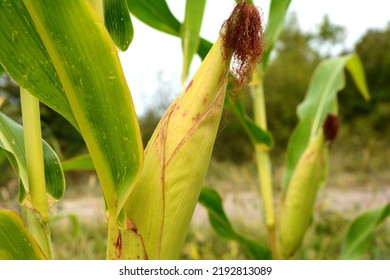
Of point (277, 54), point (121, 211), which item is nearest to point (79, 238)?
point (121, 211)

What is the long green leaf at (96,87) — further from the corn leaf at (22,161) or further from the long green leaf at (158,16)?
the long green leaf at (158,16)

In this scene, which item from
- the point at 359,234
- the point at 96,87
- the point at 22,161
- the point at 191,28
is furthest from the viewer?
the point at 359,234

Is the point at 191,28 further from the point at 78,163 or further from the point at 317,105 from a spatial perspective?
Answer: the point at 317,105

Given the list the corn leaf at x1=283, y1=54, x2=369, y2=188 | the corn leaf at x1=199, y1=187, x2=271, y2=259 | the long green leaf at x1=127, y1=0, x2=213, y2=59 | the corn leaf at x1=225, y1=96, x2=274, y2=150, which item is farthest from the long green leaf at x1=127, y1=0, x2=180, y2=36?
the corn leaf at x1=283, y1=54, x2=369, y2=188

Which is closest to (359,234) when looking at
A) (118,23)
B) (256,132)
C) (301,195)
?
(301,195)

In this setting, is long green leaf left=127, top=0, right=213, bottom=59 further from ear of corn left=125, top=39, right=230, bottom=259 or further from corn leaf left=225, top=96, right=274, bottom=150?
ear of corn left=125, top=39, right=230, bottom=259
